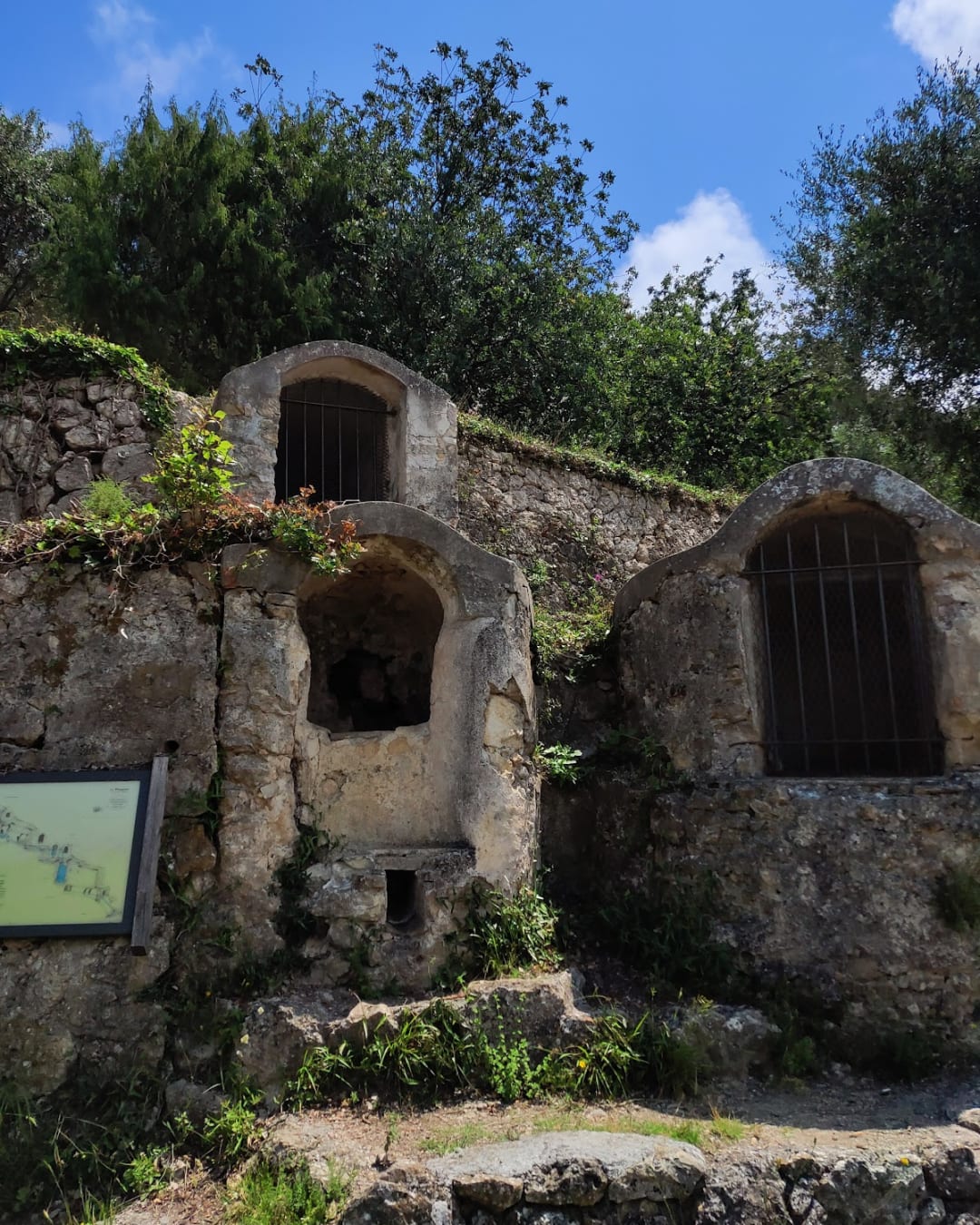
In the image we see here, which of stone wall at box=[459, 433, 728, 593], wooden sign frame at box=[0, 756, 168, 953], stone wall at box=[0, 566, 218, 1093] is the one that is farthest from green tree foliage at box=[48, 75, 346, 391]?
wooden sign frame at box=[0, 756, 168, 953]

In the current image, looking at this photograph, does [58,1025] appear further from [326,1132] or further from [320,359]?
[320,359]

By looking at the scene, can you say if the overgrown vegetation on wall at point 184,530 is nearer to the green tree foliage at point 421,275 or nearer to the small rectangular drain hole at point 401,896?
the small rectangular drain hole at point 401,896

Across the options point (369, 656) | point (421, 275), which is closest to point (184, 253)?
point (421, 275)

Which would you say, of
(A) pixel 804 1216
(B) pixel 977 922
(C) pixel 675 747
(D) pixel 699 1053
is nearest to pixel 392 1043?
(D) pixel 699 1053

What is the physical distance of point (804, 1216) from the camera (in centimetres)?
462

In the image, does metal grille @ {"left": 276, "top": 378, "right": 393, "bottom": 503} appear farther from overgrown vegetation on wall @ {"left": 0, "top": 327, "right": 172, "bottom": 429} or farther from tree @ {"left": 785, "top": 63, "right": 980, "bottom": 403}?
tree @ {"left": 785, "top": 63, "right": 980, "bottom": 403}

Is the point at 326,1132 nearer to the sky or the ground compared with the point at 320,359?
nearer to the ground

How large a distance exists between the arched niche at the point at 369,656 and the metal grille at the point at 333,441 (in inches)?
102

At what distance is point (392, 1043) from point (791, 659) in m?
4.40

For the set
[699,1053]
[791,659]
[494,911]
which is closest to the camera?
[699,1053]

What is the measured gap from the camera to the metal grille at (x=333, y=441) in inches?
405

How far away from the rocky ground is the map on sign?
1.48 meters

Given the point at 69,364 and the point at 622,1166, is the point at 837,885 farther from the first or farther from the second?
the point at 69,364

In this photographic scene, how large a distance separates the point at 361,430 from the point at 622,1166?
25.7ft
